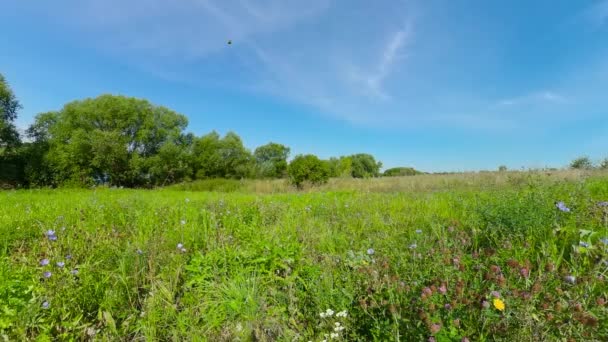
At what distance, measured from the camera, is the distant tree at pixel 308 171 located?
17.3 m

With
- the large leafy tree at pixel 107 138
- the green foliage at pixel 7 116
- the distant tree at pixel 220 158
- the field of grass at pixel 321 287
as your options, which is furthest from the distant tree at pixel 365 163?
the field of grass at pixel 321 287

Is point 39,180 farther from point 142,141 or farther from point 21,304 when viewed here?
point 21,304

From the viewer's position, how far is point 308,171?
1745 centimetres

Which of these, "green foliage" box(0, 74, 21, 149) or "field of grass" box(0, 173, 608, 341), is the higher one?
"green foliage" box(0, 74, 21, 149)

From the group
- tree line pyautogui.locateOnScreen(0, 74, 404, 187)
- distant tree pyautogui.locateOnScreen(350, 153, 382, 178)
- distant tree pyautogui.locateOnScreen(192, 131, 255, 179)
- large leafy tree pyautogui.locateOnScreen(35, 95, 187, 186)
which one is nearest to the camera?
tree line pyautogui.locateOnScreen(0, 74, 404, 187)

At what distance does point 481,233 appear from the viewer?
2.95m

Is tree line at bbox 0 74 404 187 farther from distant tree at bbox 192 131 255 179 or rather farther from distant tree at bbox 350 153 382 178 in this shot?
distant tree at bbox 350 153 382 178

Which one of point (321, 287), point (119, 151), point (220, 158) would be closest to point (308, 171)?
point (321, 287)

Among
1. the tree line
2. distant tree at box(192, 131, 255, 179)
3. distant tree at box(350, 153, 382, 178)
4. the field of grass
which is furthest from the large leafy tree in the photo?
distant tree at box(350, 153, 382, 178)

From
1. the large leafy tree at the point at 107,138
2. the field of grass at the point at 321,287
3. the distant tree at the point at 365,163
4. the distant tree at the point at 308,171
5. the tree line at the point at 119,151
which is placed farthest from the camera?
the distant tree at the point at 365,163

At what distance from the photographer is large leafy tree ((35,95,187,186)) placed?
23.8 metres

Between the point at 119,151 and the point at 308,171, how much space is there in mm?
19562

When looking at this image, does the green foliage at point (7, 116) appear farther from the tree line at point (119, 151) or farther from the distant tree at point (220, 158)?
the distant tree at point (220, 158)

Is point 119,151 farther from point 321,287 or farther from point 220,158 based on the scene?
point 321,287
